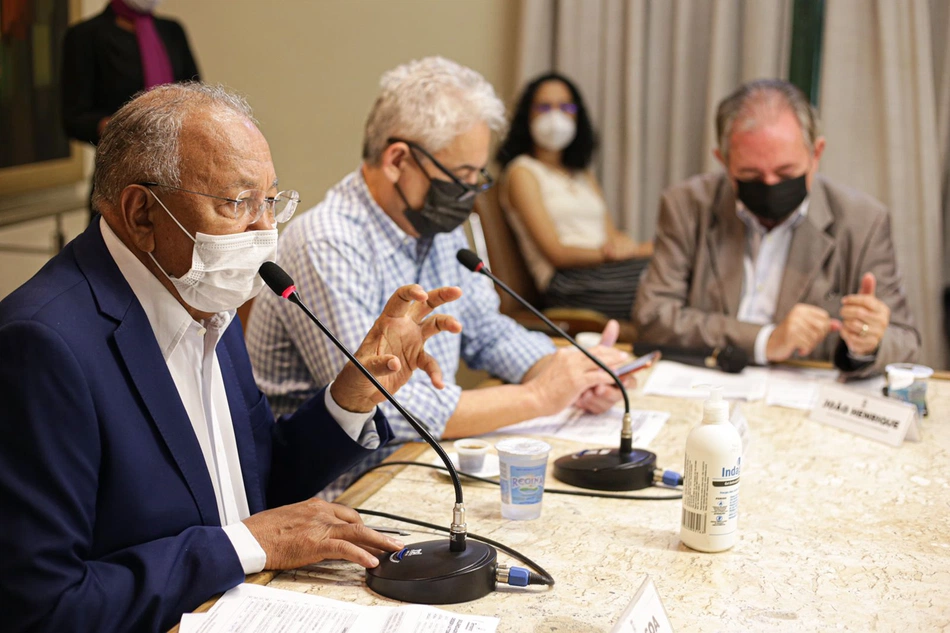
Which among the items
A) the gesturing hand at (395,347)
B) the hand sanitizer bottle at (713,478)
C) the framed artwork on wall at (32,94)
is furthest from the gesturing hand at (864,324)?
the framed artwork on wall at (32,94)

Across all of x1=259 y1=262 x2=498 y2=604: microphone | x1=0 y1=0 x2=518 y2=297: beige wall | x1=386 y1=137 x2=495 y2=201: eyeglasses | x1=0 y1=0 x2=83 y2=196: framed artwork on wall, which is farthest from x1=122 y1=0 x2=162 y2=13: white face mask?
x1=259 y1=262 x2=498 y2=604: microphone

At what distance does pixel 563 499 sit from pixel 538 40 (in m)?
2.93

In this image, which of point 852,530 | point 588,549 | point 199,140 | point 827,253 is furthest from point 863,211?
point 199,140

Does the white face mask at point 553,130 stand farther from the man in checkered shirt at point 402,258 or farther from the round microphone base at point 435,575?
the round microphone base at point 435,575

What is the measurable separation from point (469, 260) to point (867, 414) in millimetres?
831

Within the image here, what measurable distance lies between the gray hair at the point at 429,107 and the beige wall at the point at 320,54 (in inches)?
88.0

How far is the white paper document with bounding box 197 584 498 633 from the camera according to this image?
101 cm

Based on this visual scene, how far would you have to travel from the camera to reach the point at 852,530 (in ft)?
4.34

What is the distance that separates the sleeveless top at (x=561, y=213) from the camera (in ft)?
11.8

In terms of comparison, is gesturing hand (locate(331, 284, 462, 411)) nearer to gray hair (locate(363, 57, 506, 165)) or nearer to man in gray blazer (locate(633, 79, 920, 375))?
gray hair (locate(363, 57, 506, 165))

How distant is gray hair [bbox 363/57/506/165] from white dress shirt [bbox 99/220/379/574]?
2.30 feet

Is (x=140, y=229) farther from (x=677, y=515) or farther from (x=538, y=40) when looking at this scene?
(x=538, y=40)

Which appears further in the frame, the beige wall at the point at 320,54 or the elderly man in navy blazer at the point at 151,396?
the beige wall at the point at 320,54

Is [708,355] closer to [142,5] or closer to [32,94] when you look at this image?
[142,5]
